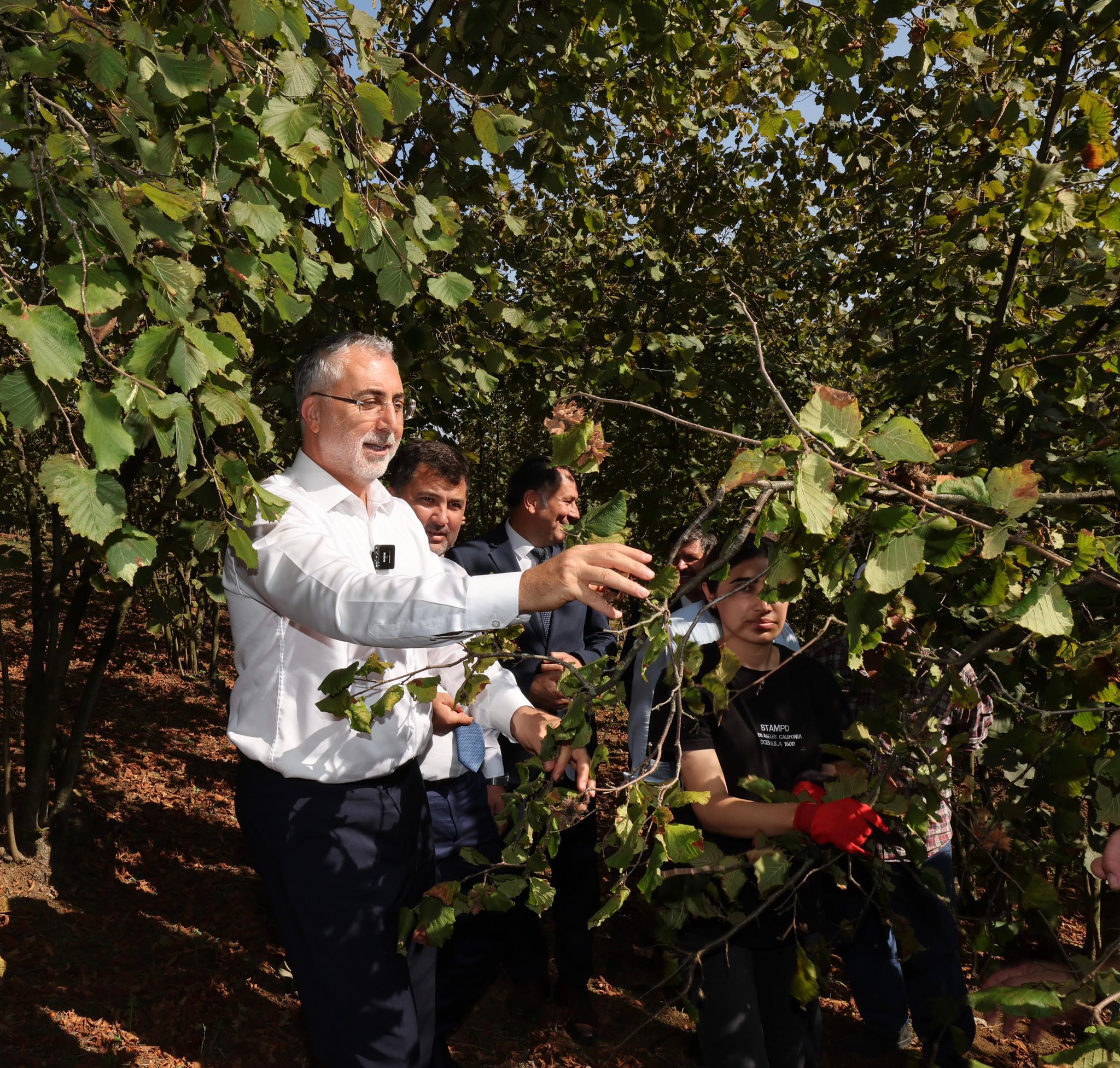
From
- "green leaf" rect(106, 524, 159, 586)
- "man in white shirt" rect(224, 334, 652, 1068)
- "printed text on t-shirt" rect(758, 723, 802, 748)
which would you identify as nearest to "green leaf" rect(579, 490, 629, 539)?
"man in white shirt" rect(224, 334, 652, 1068)

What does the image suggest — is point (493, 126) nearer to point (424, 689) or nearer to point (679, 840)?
point (424, 689)

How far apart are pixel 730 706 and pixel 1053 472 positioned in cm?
103

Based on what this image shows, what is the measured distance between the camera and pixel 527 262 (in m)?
5.46

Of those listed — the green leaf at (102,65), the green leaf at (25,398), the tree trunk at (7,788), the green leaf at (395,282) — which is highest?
the green leaf at (102,65)

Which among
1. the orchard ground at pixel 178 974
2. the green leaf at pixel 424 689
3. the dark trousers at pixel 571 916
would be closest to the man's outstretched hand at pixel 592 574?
the green leaf at pixel 424 689

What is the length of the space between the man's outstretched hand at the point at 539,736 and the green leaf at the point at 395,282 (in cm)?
104

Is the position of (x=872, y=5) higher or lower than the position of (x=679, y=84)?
lower

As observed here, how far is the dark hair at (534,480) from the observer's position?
3848 mm

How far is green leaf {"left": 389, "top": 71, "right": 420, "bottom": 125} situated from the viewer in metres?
2.04

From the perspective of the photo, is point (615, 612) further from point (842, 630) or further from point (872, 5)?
point (872, 5)

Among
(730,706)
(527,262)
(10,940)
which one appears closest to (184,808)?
(10,940)

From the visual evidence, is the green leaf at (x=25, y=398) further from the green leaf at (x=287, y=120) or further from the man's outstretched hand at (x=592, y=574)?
the man's outstretched hand at (x=592, y=574)

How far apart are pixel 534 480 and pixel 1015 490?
2.72m

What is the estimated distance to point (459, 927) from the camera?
109 inches
